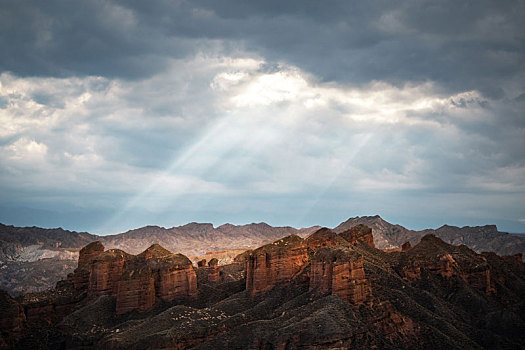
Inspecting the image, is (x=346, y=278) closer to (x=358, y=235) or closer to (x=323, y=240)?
(x=323, y=240)

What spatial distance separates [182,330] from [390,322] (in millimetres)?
26024

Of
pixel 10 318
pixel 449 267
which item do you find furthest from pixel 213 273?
pixel 449 267

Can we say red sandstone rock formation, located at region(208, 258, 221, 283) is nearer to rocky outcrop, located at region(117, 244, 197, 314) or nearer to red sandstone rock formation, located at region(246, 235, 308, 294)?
rocky outcrop, located at region(117, 244, 197, 314)

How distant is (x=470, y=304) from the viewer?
66312 mm

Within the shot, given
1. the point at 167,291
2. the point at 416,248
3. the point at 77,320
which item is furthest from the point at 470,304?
the point at 77,320

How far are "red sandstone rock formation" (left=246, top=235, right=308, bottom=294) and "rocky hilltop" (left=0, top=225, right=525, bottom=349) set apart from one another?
0.55 feet

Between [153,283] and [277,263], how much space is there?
23501 millimetres

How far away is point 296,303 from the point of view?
56781 mm

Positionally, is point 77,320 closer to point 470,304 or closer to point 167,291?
point 167,291

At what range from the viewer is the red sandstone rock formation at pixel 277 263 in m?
68.2

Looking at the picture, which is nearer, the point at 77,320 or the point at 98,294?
the point at 77,320

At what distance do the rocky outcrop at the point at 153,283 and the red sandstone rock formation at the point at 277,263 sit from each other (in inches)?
576

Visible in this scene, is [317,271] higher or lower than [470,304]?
higher

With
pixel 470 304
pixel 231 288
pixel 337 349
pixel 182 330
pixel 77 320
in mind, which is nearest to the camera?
pixel 337 349
